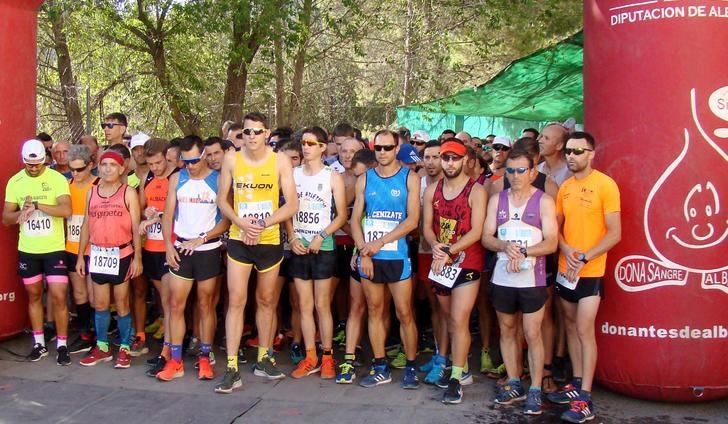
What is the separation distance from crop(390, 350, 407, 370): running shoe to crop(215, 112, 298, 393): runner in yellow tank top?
1359 mm

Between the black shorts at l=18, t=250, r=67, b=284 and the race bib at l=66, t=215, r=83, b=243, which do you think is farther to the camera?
the race bib at l=66, t=215, r=83, b=243

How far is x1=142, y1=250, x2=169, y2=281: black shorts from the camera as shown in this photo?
22.4 ft

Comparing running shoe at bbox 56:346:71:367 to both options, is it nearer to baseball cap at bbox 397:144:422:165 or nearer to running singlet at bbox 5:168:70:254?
running singlet at bbox 5:168:70:254

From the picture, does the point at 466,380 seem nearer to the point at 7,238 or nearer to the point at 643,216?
the point at 643,216

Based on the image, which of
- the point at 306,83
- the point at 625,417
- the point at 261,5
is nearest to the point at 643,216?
the point at 625,417

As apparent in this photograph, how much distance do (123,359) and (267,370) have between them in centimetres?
133

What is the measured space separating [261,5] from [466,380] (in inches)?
296

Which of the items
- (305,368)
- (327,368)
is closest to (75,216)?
(305,368)

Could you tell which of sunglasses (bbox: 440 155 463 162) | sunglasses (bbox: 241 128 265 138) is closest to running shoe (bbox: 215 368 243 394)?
sunglasses (bbox: 241 128 265 138)

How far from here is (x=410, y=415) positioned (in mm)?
5480

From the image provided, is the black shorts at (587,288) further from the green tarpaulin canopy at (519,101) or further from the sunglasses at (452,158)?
the green tarpaulin canopy at (519,101)

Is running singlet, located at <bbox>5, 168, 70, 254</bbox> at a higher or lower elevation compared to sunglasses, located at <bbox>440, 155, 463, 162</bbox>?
lower

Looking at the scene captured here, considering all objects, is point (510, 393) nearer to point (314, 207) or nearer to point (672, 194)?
point (672, 194)

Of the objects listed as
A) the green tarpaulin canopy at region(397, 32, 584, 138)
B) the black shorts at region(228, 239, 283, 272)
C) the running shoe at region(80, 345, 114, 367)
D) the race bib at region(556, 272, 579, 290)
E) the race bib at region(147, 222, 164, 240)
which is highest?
the green tarpaulin canopy at region(397, 32, 584, 138)
